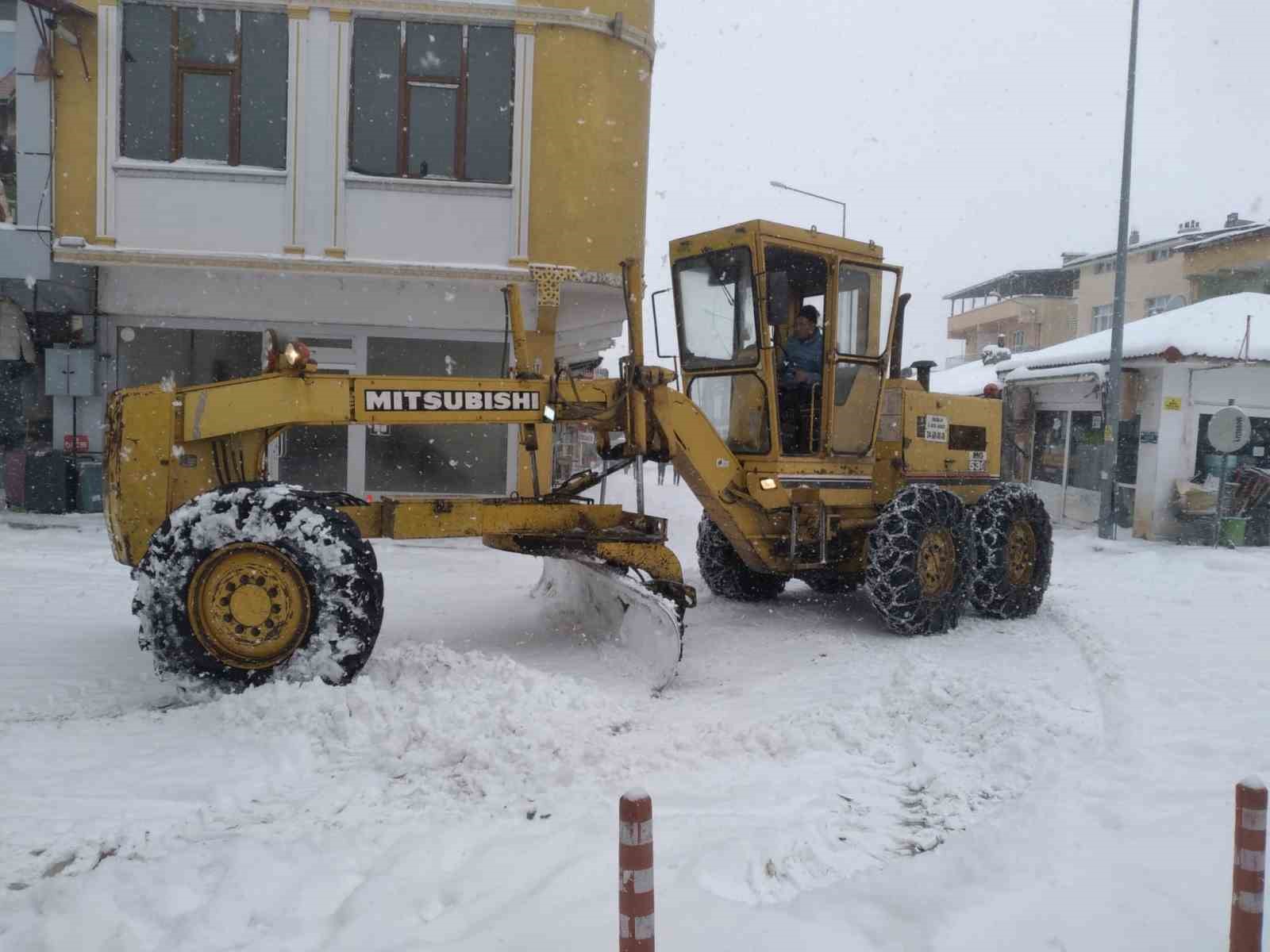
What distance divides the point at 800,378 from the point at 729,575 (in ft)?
6.75

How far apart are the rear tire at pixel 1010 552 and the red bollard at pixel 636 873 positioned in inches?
254

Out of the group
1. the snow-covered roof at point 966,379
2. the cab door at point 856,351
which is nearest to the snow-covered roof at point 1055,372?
the snow-covered roof at point 966,379

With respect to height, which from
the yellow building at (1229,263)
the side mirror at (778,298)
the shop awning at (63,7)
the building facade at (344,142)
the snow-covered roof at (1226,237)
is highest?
the snow-covered roof at (1226,237)

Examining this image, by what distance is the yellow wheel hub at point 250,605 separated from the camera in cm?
523

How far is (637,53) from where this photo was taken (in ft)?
43.1

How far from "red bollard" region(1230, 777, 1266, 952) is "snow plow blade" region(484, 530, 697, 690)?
332 centimetres

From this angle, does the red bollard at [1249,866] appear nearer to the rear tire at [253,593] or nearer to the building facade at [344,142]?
the rear tire at [253,593]

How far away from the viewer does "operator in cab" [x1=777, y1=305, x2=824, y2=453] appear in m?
7.71

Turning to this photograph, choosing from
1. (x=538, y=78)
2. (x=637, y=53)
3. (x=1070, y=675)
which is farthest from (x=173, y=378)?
(x=1070, y=675)

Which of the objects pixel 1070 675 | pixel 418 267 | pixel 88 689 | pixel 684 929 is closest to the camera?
pixel 684 929

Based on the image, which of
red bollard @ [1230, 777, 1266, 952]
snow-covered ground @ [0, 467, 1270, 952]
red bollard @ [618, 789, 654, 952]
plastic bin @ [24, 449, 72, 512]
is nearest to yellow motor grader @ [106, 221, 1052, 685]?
snow-covered ground @ [0, 467, 1270, 952]

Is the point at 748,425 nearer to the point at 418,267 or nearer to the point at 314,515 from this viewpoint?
the point at 314,515

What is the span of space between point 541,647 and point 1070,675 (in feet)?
11.3

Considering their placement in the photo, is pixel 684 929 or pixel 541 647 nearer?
pixel 684 929
